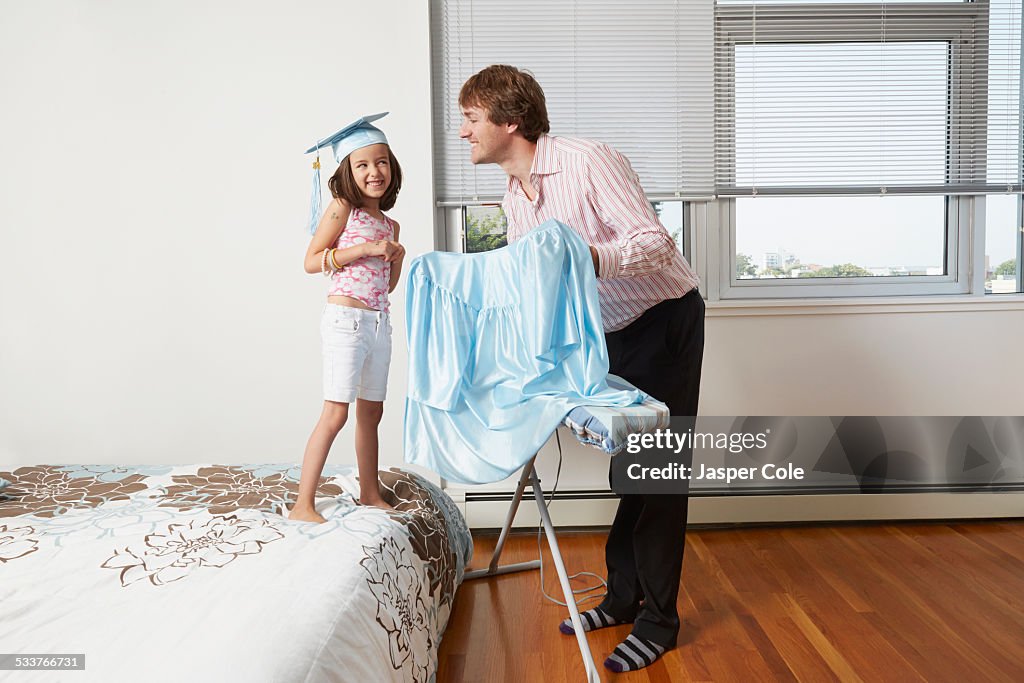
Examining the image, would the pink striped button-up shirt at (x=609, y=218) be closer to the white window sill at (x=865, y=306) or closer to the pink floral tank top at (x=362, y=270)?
the pink floral tank top at (x=362, y=270)

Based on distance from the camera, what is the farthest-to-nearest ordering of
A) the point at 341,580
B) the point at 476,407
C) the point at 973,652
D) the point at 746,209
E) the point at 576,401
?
1. the point at 746,209
2. the point at 973,652
3. the point at 476,407
4. the point at 576,401
5. the point at 341,580

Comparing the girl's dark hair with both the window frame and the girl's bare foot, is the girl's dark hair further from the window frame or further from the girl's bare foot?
the window frame

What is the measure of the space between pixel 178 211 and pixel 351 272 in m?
1.15

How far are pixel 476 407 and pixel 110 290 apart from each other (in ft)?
5.65

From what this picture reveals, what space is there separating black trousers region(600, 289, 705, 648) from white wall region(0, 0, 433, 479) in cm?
105

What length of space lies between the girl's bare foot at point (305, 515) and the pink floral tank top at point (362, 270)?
50 cm

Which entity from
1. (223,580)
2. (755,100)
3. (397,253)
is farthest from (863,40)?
(223,580)

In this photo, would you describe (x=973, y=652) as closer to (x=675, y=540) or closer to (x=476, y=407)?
(x=675, y=540)

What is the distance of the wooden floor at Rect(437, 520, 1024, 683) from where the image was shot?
69.0 inches

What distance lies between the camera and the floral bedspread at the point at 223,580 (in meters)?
1.13

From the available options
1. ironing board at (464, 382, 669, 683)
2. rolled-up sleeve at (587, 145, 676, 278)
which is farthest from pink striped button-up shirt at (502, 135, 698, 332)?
ironing board at (464, 382, 669, 683)

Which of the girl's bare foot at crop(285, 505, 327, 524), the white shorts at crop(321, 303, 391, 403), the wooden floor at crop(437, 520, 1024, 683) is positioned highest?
the white shorts at crop(321, 303, 391, 403)

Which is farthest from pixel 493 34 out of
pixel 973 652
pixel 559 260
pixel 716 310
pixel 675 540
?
pixel 973 652

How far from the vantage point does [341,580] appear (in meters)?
1.37
